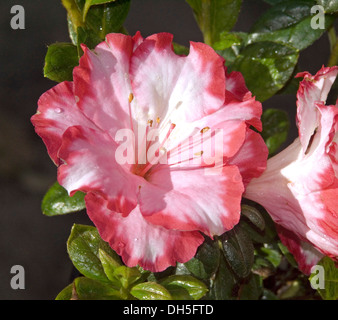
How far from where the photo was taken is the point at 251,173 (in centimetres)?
71

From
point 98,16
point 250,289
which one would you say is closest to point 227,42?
point 98,16

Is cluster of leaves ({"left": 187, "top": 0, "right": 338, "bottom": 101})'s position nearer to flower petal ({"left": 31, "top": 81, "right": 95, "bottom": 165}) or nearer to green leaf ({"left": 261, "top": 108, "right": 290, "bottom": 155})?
green leaf ({"left": 261, "top": 108, "right": 290, "bottom": 155})

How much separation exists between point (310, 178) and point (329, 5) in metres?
0.33

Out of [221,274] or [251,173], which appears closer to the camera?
[251,173]

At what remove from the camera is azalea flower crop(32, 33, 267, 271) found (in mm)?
637

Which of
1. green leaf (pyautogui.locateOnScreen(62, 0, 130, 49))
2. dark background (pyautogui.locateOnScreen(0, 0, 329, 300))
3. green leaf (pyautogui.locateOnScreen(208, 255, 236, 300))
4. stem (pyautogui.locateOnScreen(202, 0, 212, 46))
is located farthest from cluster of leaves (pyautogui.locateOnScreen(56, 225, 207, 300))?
dark background (pyautogui.locateOnScreen(0, 0, 329, 300))

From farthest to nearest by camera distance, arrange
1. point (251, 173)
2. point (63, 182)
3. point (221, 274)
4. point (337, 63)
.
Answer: point (337, 63), point (221, 274), point (251, 173), point (63, 182)

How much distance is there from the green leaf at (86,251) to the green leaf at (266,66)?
36cm

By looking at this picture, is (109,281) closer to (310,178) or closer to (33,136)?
(310,178)

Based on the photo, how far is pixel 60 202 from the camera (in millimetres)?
889
